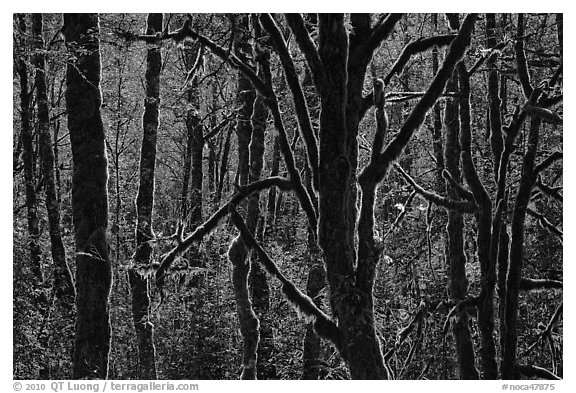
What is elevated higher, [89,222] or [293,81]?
[293,81]

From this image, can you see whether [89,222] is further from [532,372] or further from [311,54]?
[532,372]

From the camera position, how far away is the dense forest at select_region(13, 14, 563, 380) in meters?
5.33

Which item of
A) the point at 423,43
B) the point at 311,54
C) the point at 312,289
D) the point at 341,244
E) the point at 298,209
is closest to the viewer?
the point at 341,244

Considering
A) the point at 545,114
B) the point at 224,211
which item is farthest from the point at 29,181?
the point at 545,114

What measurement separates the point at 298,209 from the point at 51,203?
28.4 feet

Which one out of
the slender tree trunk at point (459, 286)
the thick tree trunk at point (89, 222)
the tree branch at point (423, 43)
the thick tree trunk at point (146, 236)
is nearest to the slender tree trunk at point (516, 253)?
the slender tree trunk at point (459, 286)

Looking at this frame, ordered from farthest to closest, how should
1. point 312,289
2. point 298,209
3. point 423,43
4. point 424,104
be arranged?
1. point 298,209
2. point 312,289
3. point 423,43
4. point 424,104

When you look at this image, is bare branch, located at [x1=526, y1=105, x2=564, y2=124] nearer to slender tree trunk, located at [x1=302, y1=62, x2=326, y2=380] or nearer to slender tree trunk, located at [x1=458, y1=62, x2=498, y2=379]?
slender tree trunk, located at [x1=458, y1=62, x2=498, y2=379]

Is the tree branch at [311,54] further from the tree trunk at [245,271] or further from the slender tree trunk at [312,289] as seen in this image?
the slender tree trunk at [312,289]

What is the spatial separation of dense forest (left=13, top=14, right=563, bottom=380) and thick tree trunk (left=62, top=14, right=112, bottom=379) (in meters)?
0.02

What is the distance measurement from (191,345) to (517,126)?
8.65 metres

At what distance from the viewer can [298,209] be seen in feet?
60.3

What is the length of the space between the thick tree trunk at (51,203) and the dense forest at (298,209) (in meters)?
0.04

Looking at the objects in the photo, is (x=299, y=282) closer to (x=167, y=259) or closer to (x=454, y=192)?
(x=454, y=192)
